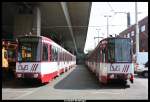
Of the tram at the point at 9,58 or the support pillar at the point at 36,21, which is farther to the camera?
the support pillar at the point at 36,21

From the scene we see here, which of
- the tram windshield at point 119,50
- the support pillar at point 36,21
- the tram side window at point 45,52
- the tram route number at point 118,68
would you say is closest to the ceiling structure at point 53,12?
the support pillar at point 36,21

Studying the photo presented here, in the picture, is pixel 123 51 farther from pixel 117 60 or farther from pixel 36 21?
pixel 36 21

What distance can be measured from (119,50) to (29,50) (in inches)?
204

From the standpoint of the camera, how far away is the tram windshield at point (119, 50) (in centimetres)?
2141

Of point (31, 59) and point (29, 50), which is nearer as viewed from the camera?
point (31, 59)

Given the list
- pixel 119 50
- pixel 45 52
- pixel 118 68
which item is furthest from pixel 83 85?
pixel 119 50

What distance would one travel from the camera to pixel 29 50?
2203cm

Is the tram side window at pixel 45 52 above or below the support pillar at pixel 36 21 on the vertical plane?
below

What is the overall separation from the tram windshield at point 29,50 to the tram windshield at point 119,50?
13.7ft

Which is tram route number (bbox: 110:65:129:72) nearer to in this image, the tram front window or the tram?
the tram front window

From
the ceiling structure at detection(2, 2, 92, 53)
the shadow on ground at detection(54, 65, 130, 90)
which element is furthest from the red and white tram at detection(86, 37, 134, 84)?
the ceiling structure at detection(2, 2, 92, 53)

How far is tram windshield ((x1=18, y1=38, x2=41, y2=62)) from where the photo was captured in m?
22.0

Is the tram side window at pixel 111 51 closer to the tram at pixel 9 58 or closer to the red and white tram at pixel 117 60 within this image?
the red and white tram at pixel 117 60

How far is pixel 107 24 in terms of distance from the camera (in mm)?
60000
